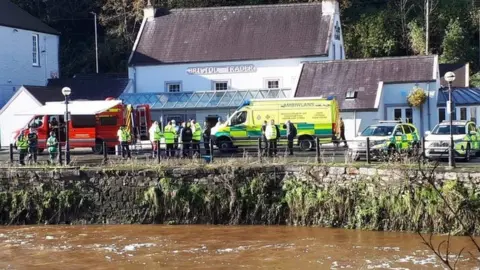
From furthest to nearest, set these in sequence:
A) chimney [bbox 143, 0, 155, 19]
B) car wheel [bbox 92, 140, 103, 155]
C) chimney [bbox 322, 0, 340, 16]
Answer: chimney [bbox 143, 0, 155, 19] → chimney [bbox 322, 0, 340, 16] → car wheel [bbox 92, 140, 103, 155]

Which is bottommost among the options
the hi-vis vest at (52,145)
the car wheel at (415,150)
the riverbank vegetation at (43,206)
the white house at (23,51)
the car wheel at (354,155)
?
the riverbank vegetation at (43,206)

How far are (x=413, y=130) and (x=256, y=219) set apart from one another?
29.7 ft

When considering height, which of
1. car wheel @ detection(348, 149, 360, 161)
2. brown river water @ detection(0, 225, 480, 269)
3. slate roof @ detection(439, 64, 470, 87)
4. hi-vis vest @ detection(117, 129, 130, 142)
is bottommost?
brown river water @ detection(0, 225, 480, 269)

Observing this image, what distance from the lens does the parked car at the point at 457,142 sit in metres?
22.6

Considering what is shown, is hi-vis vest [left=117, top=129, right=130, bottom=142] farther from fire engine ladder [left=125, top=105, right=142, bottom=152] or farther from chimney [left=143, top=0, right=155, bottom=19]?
chimney [left=143, top=0, right=155, bottom=19]

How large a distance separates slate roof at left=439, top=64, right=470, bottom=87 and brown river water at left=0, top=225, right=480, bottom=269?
26.7 metres

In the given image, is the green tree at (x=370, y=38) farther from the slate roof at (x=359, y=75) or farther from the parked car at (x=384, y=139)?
the parked car at (x=384, y=139)

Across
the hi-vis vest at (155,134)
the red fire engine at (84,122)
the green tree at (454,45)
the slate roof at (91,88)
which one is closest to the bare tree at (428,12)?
the green tree at (454,45)

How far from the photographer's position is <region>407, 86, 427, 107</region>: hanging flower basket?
35.4 m

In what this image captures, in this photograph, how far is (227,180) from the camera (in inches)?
834

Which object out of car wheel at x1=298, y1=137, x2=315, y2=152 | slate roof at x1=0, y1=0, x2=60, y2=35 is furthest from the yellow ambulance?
slate roof at x1=0, y1=0, x2=60, y2=35

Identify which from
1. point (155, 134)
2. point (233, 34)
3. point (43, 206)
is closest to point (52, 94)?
point (233, 34)

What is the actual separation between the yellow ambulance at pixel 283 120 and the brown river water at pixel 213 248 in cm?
1001

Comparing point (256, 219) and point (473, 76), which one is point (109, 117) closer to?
point (256, 219)
